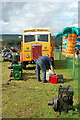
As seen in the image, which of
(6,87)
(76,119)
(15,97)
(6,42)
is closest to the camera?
(76,119)

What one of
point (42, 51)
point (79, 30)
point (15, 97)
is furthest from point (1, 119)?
point (79, 30)

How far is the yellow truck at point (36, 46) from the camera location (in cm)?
1355

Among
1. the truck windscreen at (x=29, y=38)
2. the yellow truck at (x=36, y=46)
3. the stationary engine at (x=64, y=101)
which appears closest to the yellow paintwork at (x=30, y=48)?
the yellow truck at (x=36, y=46)

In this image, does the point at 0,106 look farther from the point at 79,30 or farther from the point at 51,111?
the point at 79,30

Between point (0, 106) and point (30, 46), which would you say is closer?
point (0, 106)

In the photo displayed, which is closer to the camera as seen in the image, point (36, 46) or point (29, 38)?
point (36, 46)

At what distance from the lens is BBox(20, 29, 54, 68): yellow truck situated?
1355 cm

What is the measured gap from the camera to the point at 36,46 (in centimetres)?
1352

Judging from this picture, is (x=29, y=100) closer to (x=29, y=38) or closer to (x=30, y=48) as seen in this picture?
(x=30, y=48)

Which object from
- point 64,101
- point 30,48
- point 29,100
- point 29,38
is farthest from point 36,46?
point 64,101

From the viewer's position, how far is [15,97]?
679cm

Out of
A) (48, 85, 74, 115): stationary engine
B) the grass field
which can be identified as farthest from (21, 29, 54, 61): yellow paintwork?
(48, 85, 74, 115): stationary engine

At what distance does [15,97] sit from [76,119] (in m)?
2.60

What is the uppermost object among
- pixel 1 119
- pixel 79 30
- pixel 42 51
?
pixel 79 30
